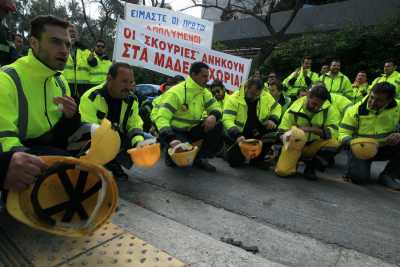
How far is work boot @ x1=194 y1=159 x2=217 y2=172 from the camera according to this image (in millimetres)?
4219

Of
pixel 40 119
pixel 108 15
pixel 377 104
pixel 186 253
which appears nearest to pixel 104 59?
pixel 40 119

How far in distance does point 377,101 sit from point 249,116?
5.22 ft

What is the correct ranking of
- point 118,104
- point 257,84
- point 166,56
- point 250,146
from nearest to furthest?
point 118,104 → point 250,146 → point 257,84 → point 166,56

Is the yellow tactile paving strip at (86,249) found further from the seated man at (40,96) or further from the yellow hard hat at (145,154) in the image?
the yellow hard hat at (145,154)

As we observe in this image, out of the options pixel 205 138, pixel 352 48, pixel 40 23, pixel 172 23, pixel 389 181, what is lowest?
pixel 389 181

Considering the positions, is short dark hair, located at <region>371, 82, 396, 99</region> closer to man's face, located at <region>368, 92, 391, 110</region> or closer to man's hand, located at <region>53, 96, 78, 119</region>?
man's face, located at <region>368, 92, 391, 110</region>

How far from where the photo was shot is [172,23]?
22.3 ft

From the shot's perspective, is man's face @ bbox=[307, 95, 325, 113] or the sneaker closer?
the sneaker

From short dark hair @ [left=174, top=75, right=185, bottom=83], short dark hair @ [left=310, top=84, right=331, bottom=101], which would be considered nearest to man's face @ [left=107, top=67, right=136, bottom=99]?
short dark hair @ [left=310, top=84, right=331, bottom=101]

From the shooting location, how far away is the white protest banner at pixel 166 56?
20.4 feet

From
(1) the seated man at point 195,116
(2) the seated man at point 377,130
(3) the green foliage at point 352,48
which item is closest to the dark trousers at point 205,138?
(1) the seated man at point 195,116

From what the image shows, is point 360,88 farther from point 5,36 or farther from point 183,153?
point 5,36

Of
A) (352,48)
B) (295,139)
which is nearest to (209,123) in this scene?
(295,139)

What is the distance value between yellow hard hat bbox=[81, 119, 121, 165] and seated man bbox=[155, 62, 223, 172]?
1.95m
